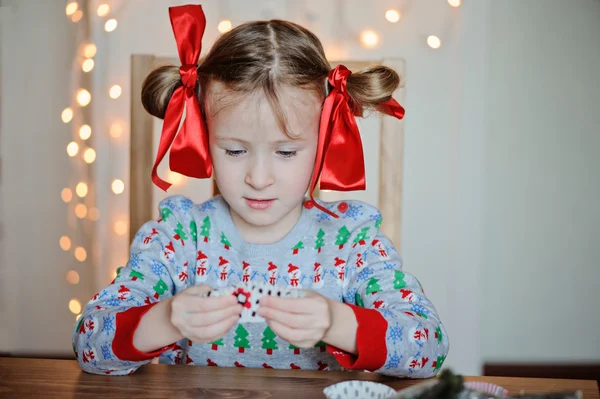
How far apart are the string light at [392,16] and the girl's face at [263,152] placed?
47.8 inches

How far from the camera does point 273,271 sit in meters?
1.31

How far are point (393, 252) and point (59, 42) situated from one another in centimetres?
195

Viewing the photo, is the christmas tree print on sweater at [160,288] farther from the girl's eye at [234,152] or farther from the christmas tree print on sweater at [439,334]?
the christmas tree print on sweater at [439,334]

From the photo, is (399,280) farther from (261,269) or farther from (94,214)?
(94,214)

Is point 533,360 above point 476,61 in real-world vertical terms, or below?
below

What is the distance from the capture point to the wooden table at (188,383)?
0.91 m

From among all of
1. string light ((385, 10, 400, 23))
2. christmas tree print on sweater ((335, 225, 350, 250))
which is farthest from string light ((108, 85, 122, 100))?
christmas tree print on sweater ((335, 225, 350, 250))

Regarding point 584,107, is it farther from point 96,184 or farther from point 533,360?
point 96,184

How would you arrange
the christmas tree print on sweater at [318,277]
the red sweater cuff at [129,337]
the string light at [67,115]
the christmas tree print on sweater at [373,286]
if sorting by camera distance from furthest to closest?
the string light at [67,115]
the christmas tree print on sweater at [318,277]
the christmas tree print on sweater at [373,286]
the red sweater cuff at [129,337]

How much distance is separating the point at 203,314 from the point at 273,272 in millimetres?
415

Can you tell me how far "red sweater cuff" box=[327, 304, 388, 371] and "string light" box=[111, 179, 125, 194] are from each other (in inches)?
60.9

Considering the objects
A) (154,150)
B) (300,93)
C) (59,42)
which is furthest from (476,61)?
(59,42)

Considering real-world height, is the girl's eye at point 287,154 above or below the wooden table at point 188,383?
above

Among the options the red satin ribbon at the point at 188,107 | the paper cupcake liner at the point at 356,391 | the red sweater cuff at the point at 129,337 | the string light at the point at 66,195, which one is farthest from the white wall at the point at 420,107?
the paper cupcake liner at the point at 356,391
